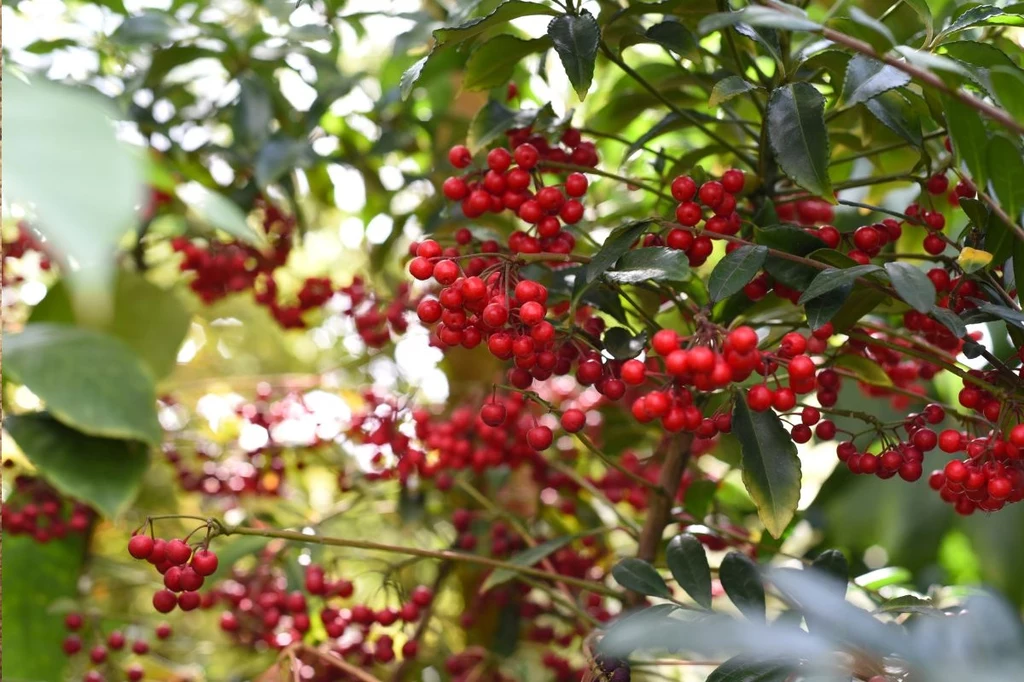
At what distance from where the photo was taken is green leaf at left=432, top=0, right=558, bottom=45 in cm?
68

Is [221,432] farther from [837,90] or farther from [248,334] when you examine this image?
[837,90]

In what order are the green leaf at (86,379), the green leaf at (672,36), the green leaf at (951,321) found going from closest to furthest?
the green leaf at (951,321), the green leaf at (672,36), the green leaf at (86,379)

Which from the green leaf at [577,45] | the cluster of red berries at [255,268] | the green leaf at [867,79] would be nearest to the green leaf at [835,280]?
the green leaf at [867,79]

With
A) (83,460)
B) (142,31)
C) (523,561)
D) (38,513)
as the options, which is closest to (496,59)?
(523,561)

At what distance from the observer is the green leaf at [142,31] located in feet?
3.66

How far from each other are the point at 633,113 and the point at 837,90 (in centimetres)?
27

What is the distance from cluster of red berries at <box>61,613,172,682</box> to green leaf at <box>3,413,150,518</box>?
0.19 meters

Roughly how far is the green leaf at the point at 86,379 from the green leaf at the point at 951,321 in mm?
846

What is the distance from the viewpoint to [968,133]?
0.55 metres

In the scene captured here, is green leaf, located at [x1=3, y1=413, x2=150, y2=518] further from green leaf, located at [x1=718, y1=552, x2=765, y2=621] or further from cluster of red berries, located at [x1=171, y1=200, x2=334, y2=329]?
green leaf, located at [x1=718, y1=552, x2=765, y2=621]

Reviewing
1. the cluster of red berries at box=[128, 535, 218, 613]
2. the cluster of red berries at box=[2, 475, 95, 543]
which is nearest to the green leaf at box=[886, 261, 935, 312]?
the cluster of red berries at box=[128, 535, 218, 613]

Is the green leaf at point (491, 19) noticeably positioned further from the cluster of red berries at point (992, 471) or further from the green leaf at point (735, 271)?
the cluster of red berries at point (992, 471)

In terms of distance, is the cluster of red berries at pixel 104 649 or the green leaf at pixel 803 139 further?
the cluster of red berries at pixel 104 649

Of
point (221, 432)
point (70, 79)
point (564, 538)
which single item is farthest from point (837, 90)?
point (221, 432)
